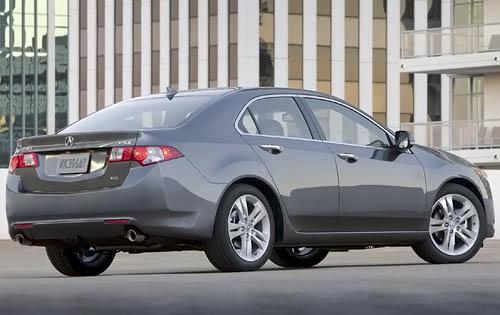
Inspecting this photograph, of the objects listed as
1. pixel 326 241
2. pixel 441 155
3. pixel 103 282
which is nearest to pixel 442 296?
pixel 103 282

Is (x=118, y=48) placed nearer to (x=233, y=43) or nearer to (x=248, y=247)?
(x=233, y=43)

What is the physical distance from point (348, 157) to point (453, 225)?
56.9 inches

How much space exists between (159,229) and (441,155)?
11.5 feet

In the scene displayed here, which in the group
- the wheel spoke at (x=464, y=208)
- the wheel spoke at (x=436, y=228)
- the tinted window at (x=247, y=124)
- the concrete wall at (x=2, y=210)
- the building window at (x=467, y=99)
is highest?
the building window at (x=467, y=99)

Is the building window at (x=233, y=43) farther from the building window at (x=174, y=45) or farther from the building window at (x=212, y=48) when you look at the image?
the building window at (x=174, y=45)

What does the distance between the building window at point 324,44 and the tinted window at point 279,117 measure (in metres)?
74.1

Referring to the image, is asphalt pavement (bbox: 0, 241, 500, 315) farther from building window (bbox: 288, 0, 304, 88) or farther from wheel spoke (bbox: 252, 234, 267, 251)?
building window (bbox: 288, 0, 304, 88)

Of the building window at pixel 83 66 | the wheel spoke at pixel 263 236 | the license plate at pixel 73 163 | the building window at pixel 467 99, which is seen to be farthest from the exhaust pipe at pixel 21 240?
the building window at pixel 83 66

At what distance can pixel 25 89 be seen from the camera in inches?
4328

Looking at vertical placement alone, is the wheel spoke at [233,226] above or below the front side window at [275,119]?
below

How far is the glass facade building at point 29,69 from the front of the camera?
4309 inches

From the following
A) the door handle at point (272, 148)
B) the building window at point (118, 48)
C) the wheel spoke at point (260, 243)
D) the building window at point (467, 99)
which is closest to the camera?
the wheel spoke at point (260, 243)

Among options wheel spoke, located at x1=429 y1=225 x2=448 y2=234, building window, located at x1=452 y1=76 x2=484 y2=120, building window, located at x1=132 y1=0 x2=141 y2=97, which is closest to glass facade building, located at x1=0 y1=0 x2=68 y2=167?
building window, located at x1=132 y1=0 x2=141 y2=97

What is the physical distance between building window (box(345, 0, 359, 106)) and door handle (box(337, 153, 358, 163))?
244 feet
